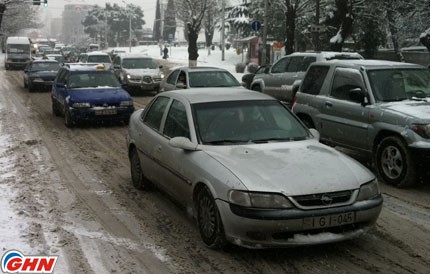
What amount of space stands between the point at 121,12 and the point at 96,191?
114599 mm

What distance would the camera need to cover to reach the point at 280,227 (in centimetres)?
464

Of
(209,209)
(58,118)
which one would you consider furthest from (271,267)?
(58,118)

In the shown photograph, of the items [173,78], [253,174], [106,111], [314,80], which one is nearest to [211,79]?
[173,78]

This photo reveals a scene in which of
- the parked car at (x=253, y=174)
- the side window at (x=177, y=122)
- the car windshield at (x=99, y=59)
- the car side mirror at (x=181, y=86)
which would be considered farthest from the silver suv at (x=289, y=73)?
the car windshield at (x=99, y=59)

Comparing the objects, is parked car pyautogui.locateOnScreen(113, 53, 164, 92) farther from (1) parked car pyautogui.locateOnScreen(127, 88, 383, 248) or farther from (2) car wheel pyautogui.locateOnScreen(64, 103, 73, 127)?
(1) parked car pyautogui.locateOnScreen(127, 88, 383, 248)

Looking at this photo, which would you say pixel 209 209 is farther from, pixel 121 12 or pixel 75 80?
pixel 121 12

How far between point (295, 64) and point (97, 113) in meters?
5.94

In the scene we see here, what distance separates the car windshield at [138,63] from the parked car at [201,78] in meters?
7.96

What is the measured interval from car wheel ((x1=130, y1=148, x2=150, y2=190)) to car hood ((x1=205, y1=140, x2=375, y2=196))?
2075mm

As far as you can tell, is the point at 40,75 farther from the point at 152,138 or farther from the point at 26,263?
the point at 26,263

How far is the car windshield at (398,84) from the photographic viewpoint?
813 centimetres

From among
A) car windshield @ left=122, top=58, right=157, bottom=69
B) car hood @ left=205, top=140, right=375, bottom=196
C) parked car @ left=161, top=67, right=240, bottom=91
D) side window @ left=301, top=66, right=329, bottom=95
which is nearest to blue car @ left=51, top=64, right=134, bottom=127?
parked car @ left=161, top=67, right=240, bottom=91

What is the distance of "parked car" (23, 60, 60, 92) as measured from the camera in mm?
23594

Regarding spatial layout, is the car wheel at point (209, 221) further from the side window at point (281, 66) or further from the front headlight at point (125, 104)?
the side window at point (281, 66)
